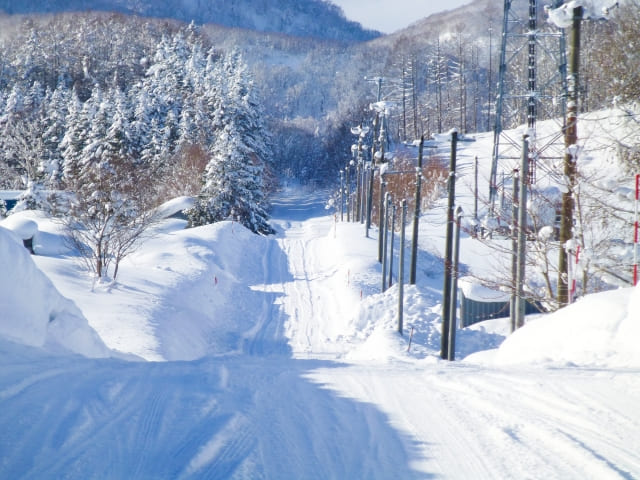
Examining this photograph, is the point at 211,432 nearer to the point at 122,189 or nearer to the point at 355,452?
the point at 355,452

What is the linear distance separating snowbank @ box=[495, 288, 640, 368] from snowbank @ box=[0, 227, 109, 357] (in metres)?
7.03

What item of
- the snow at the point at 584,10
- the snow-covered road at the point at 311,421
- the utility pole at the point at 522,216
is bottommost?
the snow-covered road at the point at 311,421

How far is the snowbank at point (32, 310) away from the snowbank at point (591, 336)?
703cm

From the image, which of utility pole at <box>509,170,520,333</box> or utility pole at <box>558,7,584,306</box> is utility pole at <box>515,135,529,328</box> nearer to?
utility pole at <box>509,170,520,333</box>

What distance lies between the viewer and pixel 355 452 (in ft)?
13.4

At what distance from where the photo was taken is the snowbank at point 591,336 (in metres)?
6.39

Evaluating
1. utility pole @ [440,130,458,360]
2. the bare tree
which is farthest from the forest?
utility pole @ [440,130,458,360]

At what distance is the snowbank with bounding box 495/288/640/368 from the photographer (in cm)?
639

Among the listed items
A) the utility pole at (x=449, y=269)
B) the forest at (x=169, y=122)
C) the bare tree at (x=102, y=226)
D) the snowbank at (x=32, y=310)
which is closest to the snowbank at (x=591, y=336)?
the forest at (x=169, y=122)

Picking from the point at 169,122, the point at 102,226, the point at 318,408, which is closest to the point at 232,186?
the point at 169,122

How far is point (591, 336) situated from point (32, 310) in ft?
26.0

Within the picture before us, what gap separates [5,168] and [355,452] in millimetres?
64295

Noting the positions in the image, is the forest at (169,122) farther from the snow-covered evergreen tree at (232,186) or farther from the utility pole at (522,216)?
the utility pole at (522,216)

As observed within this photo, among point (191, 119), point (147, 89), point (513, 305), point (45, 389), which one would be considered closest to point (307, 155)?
point (147, 89)
